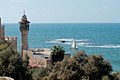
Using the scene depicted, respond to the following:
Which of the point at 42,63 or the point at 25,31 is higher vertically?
the point at 25,31

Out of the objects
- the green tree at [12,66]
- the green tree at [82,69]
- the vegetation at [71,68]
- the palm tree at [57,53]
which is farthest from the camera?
the palm tree at [57,53]

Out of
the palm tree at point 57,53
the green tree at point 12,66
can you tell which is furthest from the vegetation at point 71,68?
the palm tree at point 57,53

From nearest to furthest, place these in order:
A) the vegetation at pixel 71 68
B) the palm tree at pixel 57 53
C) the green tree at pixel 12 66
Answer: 1. the green tree at pixel 12 66
2. the vegetation at pixel 71 68
3. the palm tree at pixel 57 53

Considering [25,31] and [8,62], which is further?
[25,31]

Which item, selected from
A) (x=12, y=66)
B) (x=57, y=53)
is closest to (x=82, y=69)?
(x=12, y=66)

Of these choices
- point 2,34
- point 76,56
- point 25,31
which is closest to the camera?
point 76,56

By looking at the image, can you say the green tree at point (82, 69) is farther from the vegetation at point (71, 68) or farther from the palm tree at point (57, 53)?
the palm tree at point (57, 53)

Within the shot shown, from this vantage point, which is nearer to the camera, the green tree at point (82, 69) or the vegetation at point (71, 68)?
the vegetation at point (71, 68)

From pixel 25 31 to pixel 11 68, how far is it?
21811mm

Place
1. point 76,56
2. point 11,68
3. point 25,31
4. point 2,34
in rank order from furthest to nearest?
1. point 25,31
2. point 2,34
3. point 76,56
4. point 11,68

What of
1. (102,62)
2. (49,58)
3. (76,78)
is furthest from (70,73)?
(49,58)

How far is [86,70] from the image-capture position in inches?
1075

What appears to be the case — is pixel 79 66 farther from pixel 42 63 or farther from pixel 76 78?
pixel 42 63

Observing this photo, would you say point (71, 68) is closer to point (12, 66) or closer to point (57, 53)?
point (12, 66)
